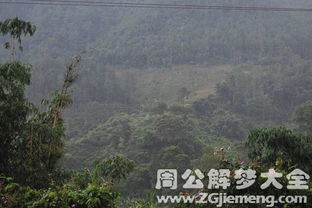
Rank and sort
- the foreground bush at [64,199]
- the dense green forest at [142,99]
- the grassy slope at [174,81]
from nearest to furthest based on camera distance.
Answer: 1. the foreground bush at [64,199]
2. the dense green forest at [142,99]
3. the grassy slope at [174,81]

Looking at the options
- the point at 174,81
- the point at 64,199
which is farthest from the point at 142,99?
the point at 64,199

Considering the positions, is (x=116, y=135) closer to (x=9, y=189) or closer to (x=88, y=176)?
(x=88, y=176)

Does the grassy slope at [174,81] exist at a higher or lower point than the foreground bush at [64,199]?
higher

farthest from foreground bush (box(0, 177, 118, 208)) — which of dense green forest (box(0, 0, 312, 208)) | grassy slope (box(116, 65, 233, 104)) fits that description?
grassy slope (box(116, 65, 233, 104))

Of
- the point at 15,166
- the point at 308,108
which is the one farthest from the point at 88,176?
the point at 308,108

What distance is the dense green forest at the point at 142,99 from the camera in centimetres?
502

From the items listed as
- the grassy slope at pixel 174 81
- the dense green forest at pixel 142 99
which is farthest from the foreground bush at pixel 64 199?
the grassy slope at pixel 174 81

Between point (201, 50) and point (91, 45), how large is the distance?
1661 centimetres

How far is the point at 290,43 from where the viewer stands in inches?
2317

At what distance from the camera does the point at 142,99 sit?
47469mm

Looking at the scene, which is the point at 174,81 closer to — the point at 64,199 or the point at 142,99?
the point at 142,99

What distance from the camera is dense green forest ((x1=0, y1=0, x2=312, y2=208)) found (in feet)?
16.5

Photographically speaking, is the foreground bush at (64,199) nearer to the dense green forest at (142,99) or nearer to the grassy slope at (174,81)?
the dense green forest at (142,99)

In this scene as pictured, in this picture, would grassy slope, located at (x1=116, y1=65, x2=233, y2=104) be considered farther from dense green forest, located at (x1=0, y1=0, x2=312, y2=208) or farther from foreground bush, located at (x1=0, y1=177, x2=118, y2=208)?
foreground bush, located at (x1=0, y1=177, x2=118, y2=208)
